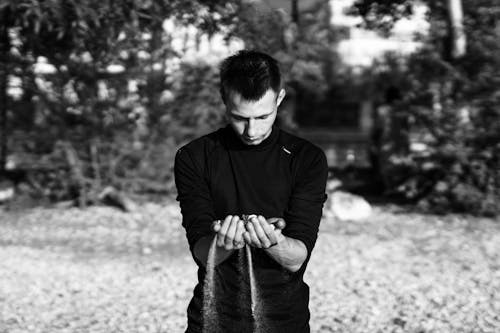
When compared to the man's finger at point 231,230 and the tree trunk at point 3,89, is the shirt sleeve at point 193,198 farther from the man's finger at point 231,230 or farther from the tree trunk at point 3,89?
the tree trunk at point 3,89

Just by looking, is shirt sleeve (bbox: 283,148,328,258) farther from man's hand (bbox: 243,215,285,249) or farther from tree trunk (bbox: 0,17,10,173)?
tree trunk (bbox: 0,17,10,173)

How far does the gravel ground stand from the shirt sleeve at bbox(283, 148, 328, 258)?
2.84 metres

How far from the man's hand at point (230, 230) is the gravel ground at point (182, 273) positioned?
3125mm

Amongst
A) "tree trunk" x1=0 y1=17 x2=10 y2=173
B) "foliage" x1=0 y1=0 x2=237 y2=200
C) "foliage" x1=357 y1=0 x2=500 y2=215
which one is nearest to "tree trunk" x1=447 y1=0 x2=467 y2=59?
"foliage" x1=357 y1=0 x2=500 y2=215

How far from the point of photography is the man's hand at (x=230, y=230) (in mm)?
1962

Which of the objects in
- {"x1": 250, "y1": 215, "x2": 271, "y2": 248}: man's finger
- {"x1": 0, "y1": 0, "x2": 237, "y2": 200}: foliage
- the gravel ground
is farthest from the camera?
{"x1": 0, "y1": 0, "x2": 237, "y2": 200}: foliage

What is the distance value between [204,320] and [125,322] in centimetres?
294

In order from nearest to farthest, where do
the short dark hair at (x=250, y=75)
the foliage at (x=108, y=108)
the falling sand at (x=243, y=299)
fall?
the short dark hair at (x=250, y=75) → the falling sand at (x=243, y=299) → the foliage at (x=108, y=108)

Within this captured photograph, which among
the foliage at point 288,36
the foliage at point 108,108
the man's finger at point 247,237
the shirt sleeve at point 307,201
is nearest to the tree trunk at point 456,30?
the foliage at point 288,36

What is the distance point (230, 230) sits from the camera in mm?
1963

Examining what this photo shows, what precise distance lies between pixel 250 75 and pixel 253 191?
0.35 meters

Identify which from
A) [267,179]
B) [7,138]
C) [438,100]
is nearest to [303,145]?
[267,179]

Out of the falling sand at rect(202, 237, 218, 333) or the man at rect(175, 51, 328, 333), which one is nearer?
the man at rect(175, 51, 328, 333)

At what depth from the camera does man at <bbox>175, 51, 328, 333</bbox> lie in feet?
7.24
